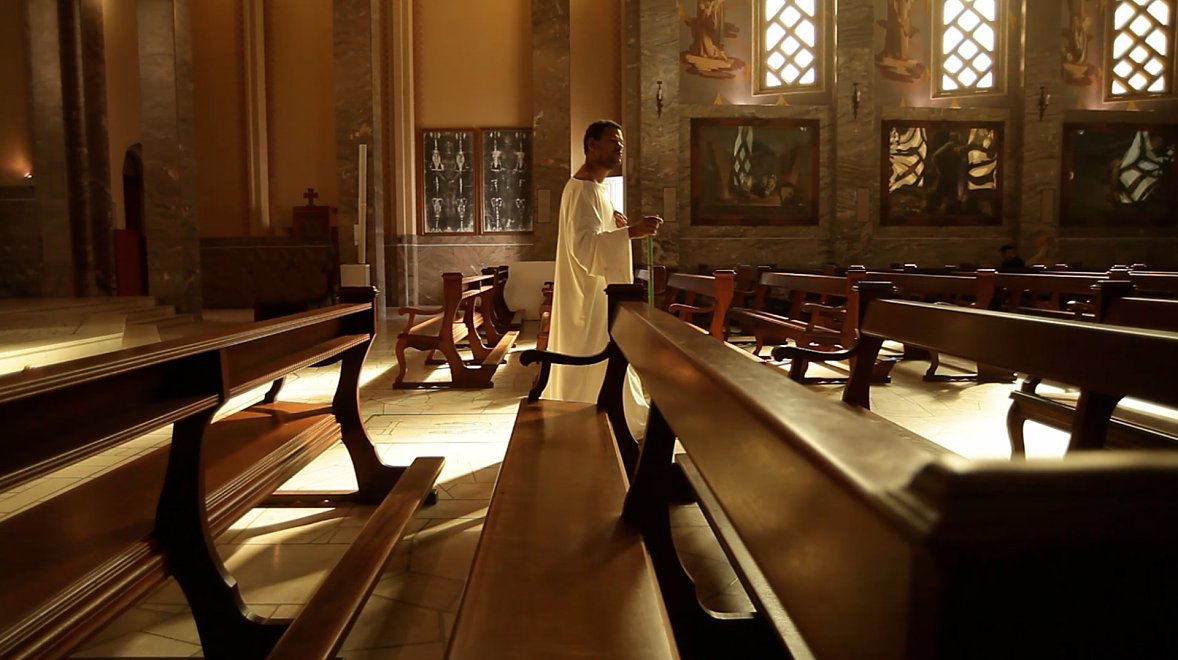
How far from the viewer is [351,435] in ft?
11.4

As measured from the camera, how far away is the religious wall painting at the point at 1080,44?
1449 cm

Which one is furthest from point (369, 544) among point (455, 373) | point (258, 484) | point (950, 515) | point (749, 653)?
point (455, 373)

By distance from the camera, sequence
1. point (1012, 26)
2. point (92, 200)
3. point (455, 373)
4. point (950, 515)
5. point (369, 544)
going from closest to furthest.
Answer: point (950, 515) < point (369, 544) < point (455, 373) < point (92, 200) < point (1012, 26)

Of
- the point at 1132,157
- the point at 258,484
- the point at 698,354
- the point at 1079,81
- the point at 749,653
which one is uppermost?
the point at 1079,81

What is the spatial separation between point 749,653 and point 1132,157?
1660cm

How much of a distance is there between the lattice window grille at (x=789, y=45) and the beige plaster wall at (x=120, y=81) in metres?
11.1

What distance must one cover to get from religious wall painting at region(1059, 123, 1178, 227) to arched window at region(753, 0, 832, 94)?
4.97m

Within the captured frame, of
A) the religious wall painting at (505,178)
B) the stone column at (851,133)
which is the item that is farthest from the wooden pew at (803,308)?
the religious wall painting at (505,178)

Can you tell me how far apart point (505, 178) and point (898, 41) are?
26.2 feet

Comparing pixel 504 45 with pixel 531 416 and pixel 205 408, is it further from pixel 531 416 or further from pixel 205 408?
pixel 205 408

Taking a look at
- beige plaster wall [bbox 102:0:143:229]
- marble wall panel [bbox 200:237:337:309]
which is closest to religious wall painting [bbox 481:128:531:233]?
marble wall panel [bbox 200:237:337:309]

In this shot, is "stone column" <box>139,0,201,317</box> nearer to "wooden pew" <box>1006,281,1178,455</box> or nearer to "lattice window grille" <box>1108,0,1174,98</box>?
"wooden pew" <box>1006,281,1178,455</box>

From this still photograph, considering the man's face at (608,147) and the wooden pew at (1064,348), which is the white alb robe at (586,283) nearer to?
the man's face at (608,147)

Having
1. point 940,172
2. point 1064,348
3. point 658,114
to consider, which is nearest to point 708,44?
point 658,114
